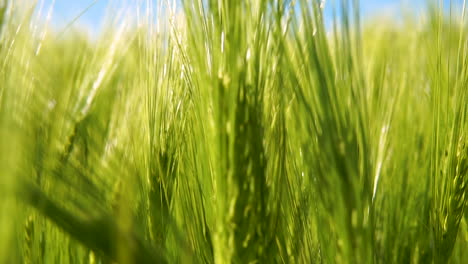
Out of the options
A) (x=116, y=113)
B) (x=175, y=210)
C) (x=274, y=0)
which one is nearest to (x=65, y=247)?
(x=175, y=210)

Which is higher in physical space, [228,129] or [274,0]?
[274,0]

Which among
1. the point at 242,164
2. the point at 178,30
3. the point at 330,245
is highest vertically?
the point at 178,30

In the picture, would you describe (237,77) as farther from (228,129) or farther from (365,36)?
(365,36)

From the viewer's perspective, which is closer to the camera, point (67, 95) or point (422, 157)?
point (67, 95)

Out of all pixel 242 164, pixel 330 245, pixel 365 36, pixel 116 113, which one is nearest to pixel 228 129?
pixel 242 164

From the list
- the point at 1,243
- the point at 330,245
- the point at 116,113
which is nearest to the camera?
the point at 1,243

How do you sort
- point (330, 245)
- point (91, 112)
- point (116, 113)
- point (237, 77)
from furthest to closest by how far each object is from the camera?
point (116, 113) → point (91, 112) → point (330, 245) → point (237, 77)
